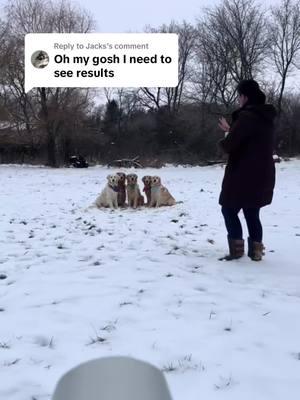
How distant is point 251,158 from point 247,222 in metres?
0.68

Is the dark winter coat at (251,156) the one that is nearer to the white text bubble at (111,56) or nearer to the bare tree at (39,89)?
the white text bubble at (111,56)

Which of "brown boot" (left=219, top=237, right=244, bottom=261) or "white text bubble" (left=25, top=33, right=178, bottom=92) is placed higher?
"white text bubble" (left=25, top=33, right=178, bottom=92)

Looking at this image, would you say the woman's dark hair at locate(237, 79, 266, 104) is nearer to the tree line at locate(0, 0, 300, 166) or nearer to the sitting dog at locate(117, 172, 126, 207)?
the sitting dog at locate(117, 172, 126, 207)

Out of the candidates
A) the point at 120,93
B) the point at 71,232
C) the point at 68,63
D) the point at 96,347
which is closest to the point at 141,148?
the point at 120,93

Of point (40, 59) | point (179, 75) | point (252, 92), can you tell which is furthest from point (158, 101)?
point (252, 92)

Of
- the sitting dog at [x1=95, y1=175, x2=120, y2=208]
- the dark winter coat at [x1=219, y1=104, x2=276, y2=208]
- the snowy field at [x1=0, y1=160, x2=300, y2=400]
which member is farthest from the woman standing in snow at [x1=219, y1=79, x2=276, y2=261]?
the sitting dog at [x1=95, y1=175, x2=120, y2=208]

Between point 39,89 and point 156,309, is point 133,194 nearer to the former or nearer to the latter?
point 156,309

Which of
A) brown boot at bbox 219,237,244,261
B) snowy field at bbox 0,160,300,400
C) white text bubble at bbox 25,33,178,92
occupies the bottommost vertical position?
snowy field at bbox 0,160,300,400

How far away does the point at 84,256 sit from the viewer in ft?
17.4

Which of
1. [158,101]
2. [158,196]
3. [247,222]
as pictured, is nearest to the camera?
[247,222]

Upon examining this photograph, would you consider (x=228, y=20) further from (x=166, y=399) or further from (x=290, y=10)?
(x=166, y=399)

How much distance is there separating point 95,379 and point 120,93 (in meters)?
43.3

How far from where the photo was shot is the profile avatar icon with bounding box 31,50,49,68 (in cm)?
1694

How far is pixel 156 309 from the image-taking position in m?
3.59
